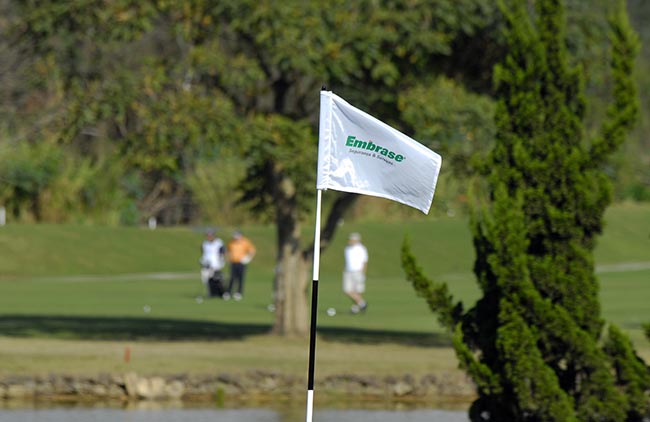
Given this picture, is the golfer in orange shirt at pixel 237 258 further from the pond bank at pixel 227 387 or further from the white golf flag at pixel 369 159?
the white golf flag at pixel 369 159

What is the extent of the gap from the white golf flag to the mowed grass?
25.1ft

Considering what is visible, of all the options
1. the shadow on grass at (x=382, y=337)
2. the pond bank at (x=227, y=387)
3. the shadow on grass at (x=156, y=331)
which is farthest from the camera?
the shadow on grass at (x=156, y=331)

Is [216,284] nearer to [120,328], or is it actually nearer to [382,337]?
[120,328]

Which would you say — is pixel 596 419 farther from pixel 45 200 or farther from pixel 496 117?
pixel 45 200

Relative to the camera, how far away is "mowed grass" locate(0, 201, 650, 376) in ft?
71.5

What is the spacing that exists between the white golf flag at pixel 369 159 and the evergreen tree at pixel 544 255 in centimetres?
248

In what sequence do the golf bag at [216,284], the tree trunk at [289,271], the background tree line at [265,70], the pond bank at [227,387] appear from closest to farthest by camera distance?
the pond bank at [227,387] → the background tree line at [265,70] → the tree trunk at [289,271] → the golf bag at [216,284]

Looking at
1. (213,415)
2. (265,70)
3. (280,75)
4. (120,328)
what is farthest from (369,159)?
(120,328)

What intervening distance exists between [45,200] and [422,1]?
33.2m

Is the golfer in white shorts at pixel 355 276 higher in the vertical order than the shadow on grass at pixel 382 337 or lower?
higher

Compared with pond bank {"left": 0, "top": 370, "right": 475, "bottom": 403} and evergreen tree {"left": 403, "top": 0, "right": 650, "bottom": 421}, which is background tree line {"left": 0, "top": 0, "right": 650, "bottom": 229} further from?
evergreen tree {"left": 403, "top": 0, "right": 650, "bottom": 421}

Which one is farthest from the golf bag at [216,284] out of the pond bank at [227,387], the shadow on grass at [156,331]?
the pond bank at [227,387]

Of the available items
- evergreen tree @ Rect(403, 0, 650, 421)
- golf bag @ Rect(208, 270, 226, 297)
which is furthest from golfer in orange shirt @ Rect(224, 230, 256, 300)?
evergreen tree @ Rect(403, 0, 650, 421)

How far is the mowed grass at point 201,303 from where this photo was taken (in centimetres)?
2180
